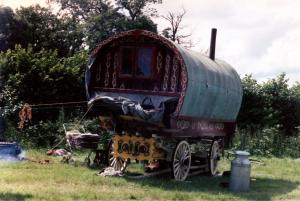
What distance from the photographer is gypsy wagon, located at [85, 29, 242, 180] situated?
1473 centimetres

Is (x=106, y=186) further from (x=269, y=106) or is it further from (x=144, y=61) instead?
(x=269, y=106)

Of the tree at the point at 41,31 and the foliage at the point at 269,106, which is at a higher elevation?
the tree at the point at 41,31

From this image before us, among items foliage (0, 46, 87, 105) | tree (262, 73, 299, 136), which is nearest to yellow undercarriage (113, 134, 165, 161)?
foliage (0, 46, 87, 105)

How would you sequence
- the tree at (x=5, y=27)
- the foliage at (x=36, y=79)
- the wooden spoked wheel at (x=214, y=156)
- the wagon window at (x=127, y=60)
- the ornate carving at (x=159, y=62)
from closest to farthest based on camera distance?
the ornate carving at (x=159, y=62), the wagon window at (x=127, y=60), the wooden spoked wheel at (x=214, y=156), the foliage at (x=36, y=79), the tree at (x=5, y=27)

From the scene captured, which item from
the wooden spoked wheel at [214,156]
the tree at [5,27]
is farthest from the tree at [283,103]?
A: the tree at [5,27]

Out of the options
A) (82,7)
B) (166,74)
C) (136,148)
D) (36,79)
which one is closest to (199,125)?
(166,74)

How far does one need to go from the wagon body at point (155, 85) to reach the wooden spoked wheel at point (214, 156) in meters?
1.33

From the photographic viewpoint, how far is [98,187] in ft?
41.8

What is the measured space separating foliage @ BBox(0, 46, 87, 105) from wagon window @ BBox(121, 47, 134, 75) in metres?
8.36

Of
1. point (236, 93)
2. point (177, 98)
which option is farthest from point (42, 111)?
point (177, 98)

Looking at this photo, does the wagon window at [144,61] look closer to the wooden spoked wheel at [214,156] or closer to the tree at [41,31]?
the wooden spoked wheel at [214,156]

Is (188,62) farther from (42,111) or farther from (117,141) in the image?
(42,111)

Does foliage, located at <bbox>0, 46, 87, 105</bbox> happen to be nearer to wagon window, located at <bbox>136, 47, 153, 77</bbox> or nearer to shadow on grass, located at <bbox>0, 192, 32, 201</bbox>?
wagon window, located at <bbox>136, 47, 153, 77</bbox>

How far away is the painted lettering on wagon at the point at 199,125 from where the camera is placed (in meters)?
15.2
